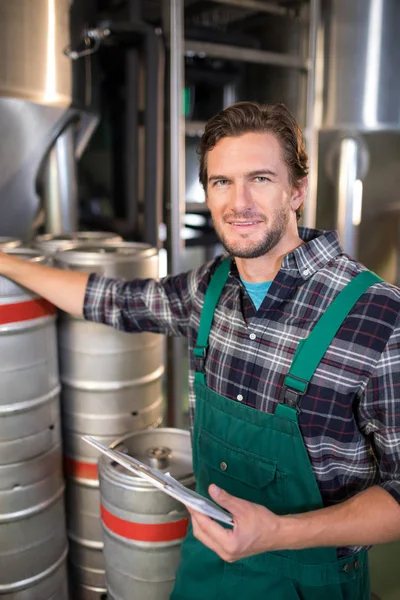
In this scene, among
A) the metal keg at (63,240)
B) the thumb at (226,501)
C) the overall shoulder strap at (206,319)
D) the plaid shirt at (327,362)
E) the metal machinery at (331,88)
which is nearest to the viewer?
the thumb at (226,501)

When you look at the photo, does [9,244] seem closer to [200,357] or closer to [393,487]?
[200,357]

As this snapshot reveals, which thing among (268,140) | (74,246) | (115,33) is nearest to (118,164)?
(115,33)

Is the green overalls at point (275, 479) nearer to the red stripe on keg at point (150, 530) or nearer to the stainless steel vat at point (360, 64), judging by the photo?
the red stripe on keg at point (150, 530)

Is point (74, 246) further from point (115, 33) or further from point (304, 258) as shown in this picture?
point (115, 33)

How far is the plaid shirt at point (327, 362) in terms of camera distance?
1107 millimetres

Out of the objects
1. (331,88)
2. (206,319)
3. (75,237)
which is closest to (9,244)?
(75,237)

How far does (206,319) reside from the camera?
4.55ft

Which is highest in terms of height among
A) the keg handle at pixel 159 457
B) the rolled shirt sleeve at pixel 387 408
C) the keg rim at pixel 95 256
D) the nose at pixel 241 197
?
the nose at pixel 241 197

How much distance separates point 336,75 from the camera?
122 inches

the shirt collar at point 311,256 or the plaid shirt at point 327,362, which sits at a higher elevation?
the shirt collar at point 311,256

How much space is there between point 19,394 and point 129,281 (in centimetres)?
40

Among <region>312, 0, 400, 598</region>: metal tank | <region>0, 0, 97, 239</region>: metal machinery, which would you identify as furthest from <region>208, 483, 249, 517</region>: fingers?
<region>312, 0, 400, 598</region>: metal tank

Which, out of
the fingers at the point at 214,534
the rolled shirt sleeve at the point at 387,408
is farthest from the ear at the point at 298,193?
the fingers at the point at 214,534

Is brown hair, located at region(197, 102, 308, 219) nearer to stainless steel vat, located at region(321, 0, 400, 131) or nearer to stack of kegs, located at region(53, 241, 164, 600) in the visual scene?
stack of kegs, located at region(53, 241, 164, 600)
